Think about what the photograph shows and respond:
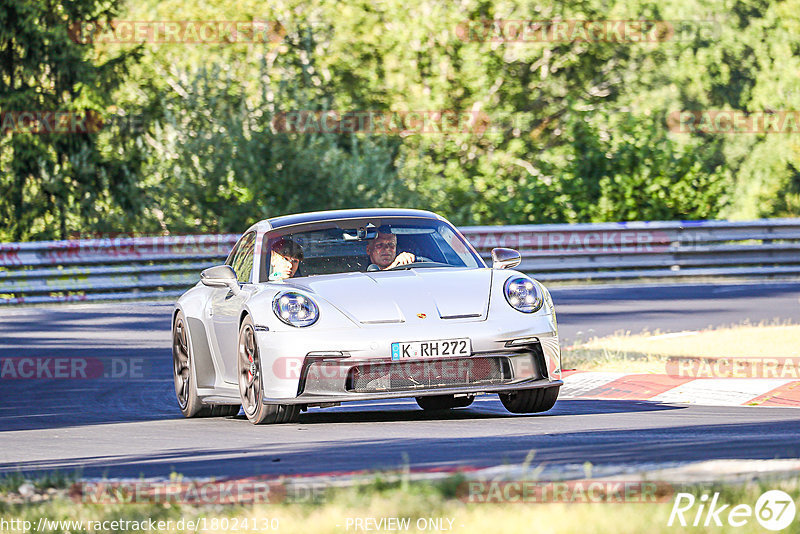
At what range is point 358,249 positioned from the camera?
9719mm

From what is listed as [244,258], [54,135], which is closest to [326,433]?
[244,258]

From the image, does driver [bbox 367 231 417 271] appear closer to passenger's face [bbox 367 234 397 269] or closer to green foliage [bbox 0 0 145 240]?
passenger's face [bbox 367 234 397 269]

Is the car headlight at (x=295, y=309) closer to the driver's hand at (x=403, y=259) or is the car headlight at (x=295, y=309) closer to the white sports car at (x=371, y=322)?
the white sports car at (x=371, y=322)

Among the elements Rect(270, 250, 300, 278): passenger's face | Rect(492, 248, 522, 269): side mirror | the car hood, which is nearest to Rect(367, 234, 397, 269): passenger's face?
the car hood

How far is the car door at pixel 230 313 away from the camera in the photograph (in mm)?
9500

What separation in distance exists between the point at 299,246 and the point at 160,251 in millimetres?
13952

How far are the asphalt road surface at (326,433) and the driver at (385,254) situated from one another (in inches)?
38.7

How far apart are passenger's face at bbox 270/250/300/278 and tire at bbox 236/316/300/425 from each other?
503mm

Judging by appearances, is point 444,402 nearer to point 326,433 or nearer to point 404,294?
point 404,294

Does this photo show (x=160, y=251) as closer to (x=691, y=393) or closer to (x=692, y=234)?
(x=692, y=234)

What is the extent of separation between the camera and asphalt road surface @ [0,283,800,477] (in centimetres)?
691

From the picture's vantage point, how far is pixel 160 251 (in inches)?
920

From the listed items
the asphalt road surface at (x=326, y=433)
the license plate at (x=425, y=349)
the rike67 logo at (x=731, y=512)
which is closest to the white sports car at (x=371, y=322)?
the license plate at (x=425, y=349)

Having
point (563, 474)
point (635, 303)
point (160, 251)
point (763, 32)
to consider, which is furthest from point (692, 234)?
point (763, 32)
